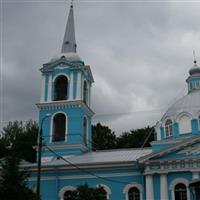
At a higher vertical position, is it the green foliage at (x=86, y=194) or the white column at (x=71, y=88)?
the white column at (x=71, y=88)

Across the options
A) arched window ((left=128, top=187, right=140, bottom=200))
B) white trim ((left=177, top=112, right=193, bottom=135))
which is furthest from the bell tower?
white trim ((left=177, top=112, right=193, bottom=135))

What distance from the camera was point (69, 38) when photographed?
3869cm

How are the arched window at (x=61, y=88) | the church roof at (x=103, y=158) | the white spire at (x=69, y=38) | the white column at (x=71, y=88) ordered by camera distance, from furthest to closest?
the white spire at (x=69, y=38)
the arched window at (x=61, y=88)
the white column at (x=71, y=88)
the church roof at (x=103, y=158)

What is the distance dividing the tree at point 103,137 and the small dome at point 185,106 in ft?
64.8

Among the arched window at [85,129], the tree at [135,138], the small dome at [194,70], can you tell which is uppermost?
the small dome at [194,70]

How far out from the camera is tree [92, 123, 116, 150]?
50.4 metres

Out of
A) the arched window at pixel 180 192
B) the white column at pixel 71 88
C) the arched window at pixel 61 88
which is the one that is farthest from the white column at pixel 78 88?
the arched window at pixel 180 192

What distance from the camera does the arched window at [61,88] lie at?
35559 millimetres

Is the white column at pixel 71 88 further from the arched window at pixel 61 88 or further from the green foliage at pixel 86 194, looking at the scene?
the green foliage at pixel 86 194

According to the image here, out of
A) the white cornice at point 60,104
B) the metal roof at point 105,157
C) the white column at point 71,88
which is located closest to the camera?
the metal roof at point 105,157

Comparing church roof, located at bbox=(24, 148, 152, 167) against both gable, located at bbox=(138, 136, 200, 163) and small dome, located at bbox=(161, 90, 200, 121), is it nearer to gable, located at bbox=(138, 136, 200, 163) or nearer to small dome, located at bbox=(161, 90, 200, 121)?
gable, located at bbox=(138, 136, 200, 163)

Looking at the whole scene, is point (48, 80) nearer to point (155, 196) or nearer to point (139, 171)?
point (139, 171)

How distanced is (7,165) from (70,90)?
16.2 m

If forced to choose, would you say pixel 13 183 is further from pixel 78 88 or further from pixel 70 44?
pixel 70 44
